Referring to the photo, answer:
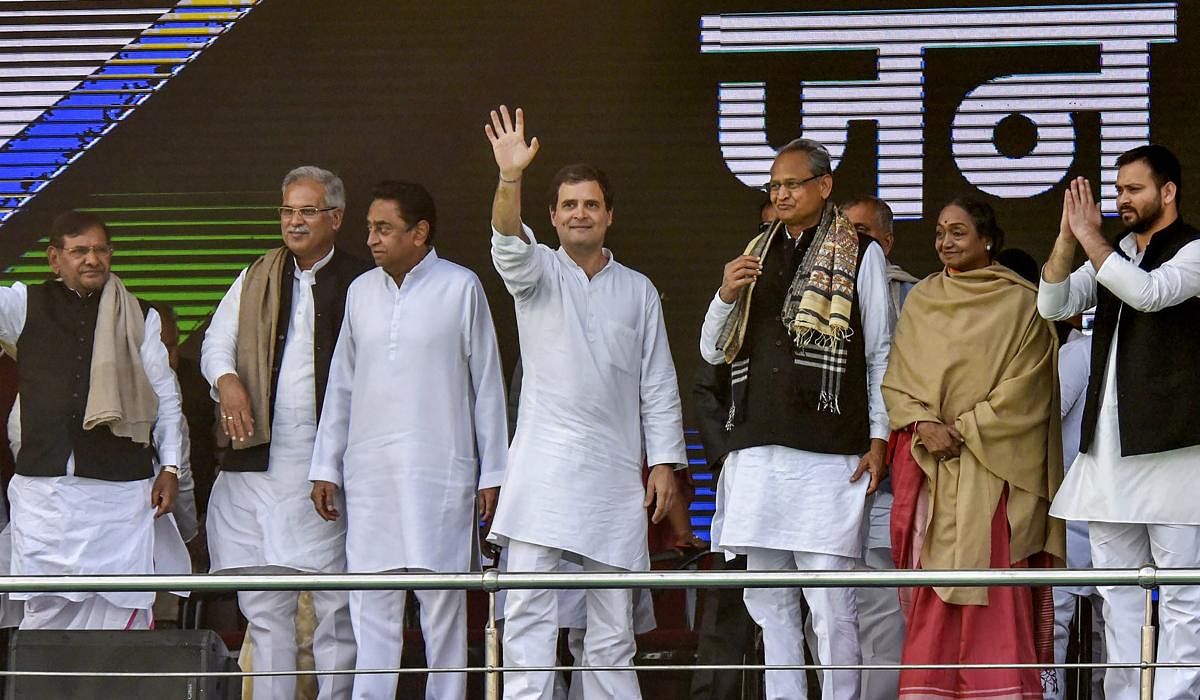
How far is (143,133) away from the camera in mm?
7090

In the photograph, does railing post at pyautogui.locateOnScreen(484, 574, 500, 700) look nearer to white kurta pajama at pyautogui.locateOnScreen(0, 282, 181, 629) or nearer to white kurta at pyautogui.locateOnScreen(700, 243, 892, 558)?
white kurta at pyautogui.locateOnScreen(700, 243, 892, 558)

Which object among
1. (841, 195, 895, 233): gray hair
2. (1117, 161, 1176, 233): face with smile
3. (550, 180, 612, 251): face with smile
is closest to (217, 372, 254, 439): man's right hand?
(550, 180, 612, 251): face with smile

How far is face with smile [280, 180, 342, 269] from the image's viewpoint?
19.5 ft

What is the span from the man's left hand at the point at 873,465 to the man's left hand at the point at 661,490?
55 cm

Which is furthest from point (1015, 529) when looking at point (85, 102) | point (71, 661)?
point (85, 102)

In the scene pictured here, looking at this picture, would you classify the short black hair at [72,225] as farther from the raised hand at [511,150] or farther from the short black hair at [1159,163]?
the short black hair at [1159,163]

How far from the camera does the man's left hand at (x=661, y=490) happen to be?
5496 mm

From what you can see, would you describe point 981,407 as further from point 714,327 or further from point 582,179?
point 582,179

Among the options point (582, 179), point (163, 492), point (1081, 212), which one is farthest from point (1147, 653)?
point (163, 492)

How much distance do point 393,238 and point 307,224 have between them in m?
0.36

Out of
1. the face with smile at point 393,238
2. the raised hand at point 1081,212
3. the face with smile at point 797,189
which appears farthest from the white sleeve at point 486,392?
the raised hand at point 1081,212

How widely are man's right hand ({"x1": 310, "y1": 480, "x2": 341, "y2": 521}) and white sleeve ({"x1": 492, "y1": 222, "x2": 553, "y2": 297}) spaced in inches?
32.8

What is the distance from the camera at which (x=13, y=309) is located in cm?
600

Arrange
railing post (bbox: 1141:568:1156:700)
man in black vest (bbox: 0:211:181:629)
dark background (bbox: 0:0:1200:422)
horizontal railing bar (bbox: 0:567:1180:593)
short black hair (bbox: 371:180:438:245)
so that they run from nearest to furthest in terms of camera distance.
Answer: horizontal railing bar (bbox: 0:567:1180:593) → railing post (bbox: 1141:568:1156:700) → short black hair (bbox: 371:180:438:245) → man in black vest (bbox: 0:211:181:629) → dark background (bbox: 0:0:1200:422)
